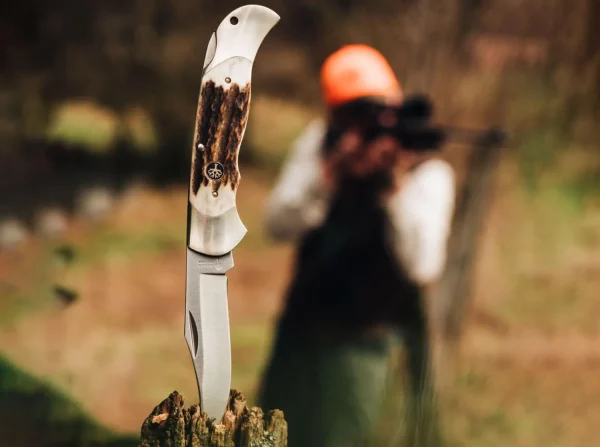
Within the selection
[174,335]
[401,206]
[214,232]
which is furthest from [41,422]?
[401,206]

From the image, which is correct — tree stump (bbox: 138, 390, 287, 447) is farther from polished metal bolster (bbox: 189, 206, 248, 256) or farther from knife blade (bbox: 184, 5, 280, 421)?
polished metal bolster (bbox: 189, 206, 248, 256)

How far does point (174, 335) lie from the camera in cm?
113

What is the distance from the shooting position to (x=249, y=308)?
45.3 inches

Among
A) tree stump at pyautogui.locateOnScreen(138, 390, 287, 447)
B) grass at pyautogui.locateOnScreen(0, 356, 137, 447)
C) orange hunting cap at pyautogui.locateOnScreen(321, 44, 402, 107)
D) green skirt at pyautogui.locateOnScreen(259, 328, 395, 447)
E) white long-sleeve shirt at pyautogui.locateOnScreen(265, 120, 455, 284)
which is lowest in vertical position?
tree stump at pyautogui.locateOnScreen(138, 390, 287, 447)

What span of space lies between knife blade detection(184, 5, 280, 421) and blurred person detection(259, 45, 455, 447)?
423 millimetres

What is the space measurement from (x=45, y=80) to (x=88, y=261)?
0.31 m

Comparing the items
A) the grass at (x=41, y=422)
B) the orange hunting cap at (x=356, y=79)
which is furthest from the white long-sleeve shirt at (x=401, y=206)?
the grass at (x=41, y=422)

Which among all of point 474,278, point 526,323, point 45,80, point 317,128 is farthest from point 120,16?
point 526,323

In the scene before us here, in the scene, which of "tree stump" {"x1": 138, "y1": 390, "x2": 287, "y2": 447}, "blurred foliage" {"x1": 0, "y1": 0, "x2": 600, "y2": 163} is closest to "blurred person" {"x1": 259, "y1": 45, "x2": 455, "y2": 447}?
"blurred foliage" {"x1": 0, "y1": 0, "x2": 600, "y2": 163}

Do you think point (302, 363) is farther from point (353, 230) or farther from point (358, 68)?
point (358, 68)

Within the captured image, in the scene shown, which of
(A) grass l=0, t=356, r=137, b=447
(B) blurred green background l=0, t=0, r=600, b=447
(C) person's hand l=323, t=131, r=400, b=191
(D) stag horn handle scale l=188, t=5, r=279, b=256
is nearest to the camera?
(D) stag horn handle scale l=188, t=5, r=279, b=256

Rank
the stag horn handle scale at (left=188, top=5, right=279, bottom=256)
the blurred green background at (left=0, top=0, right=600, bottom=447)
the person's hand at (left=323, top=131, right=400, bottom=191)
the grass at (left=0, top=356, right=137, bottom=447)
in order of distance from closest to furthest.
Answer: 1. the stag horn handle scale at (left=188, top=5, right=279, bottom=256)
2. the grass at (left=0, top=356, right=137, bottom=447)
3. the person's hand at (left=323, top=131, right=400, bottom=191)
4. the blurred green background at (left=0, top=0, right=600, bottom=447)

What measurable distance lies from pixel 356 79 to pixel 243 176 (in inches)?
11.2

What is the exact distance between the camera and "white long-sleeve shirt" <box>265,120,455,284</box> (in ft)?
3.27
